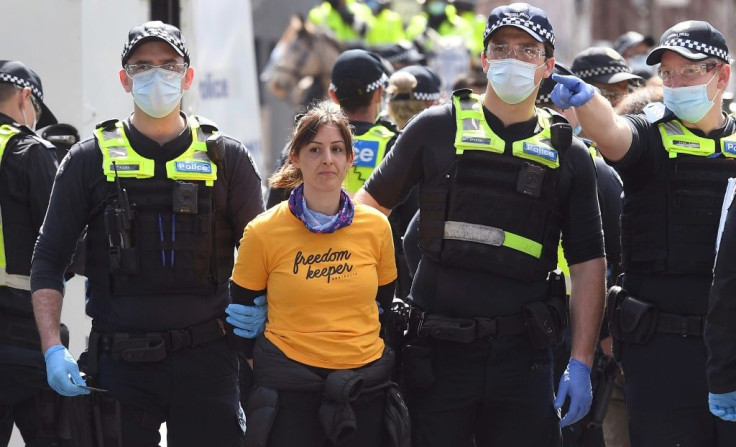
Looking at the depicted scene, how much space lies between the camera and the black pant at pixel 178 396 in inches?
226

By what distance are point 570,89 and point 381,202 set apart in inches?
34.6

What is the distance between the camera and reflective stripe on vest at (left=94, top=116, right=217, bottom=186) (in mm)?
5699

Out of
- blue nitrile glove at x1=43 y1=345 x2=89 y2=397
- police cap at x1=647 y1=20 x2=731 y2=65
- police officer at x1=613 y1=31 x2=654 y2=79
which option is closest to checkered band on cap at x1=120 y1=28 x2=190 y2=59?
blue nitrile glove at x1=43 y1=345 x2=89 y2=397

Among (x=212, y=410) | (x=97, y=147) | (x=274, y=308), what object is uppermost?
(x=97, y=147)

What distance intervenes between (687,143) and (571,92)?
21.2 inches

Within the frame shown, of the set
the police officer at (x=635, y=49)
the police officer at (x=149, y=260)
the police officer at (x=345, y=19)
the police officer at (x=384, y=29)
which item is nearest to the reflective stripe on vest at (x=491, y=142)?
the police officer at (x=149, y=260)

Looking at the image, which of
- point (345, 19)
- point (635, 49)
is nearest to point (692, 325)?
point (635, 49)

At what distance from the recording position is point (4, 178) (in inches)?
255

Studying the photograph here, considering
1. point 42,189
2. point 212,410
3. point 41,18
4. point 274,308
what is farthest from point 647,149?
point 41,18

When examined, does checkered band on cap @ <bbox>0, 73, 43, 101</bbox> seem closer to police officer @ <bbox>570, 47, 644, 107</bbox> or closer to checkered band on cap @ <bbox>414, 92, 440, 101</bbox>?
checkered band on cap @ <bbox>414, 92, 440, 101</bbox>

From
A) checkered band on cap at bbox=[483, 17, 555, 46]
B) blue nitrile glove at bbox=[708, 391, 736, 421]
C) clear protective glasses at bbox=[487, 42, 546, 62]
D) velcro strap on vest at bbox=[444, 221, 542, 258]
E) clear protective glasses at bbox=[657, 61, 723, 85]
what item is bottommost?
blue nitrile glove at bbox=[708, 391, 736, 421]

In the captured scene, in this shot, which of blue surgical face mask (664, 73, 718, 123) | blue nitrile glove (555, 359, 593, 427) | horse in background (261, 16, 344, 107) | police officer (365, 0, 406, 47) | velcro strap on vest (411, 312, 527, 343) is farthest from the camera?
police officer (365, 0, 406, 47)

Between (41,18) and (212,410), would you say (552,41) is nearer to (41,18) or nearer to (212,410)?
(212,410)

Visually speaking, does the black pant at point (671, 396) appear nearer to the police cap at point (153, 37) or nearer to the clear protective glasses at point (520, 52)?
the clear protective glasses at point (520, 52)
